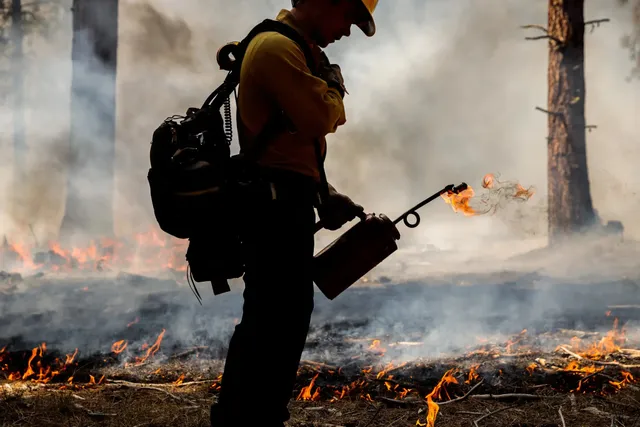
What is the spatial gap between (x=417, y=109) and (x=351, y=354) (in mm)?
7554

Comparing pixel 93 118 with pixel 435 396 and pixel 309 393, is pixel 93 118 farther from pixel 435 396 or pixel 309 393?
pixel 435 396

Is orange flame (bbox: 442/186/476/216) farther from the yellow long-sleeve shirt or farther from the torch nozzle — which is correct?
the yellow long-sleeve shirt

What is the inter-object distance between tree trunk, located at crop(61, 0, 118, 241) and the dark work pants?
7.95m

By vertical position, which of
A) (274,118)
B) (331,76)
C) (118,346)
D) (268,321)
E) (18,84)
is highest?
(18,84)

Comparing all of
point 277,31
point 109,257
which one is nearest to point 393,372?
point 277,31

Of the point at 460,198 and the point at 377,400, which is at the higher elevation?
the point at 460,198

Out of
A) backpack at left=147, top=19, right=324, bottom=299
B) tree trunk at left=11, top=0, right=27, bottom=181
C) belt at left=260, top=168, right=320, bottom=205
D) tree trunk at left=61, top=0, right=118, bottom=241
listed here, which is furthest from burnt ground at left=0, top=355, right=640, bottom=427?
tree trunk at left=11, top=0, right=27, bottom=181

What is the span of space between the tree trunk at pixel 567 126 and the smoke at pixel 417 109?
909mm

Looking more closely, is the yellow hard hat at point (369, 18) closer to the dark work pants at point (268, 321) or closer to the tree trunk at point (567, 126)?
the dark work pants at point (268, 321)

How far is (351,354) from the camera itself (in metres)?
4.74

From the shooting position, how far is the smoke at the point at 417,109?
10266 millimetres

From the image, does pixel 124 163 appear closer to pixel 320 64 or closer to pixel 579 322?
pixel 579 322

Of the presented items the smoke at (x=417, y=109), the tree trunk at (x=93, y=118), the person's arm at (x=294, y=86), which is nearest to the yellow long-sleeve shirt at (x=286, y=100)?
the person's arm at (x=294, y=86)

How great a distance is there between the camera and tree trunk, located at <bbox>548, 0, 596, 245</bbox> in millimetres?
8516
